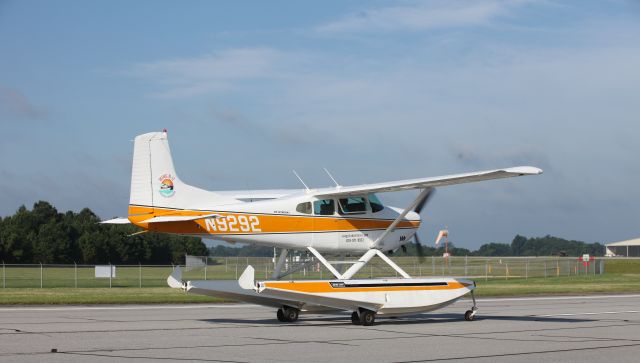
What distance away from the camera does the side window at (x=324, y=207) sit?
2241 centimetres

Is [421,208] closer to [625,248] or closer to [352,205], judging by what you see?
[352,205]

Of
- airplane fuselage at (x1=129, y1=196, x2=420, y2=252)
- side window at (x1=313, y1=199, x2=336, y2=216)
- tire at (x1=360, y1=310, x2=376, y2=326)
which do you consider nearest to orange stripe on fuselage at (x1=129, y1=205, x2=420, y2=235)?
airplane fuselage at (x1=129, y1=196, x2=420, y2=252)

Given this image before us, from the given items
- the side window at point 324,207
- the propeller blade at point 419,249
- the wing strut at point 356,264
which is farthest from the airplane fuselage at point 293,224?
the propeller blade at point 419,249

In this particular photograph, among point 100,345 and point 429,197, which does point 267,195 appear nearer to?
point 429,197

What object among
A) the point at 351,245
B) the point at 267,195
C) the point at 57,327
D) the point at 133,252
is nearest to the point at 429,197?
the point at 351,245

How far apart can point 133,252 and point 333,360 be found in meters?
69.6

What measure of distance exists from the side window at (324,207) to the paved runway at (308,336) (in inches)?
106

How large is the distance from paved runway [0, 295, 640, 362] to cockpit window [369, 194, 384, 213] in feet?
9.57

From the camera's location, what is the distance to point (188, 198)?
845 inches

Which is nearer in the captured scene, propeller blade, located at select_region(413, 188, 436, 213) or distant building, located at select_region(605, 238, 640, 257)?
propeller blade, located at select_region(413, 188, 436, 213)

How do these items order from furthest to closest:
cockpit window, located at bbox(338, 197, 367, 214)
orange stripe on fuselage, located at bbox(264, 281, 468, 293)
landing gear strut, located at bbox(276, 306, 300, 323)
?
cockpit window, located at bbox(338, 197, 367, 214) < landing gear strut, located at bbox(276, 306, 300, 323) < orange stripe on fuselage, located at bbox(264, 281, 468, 293)

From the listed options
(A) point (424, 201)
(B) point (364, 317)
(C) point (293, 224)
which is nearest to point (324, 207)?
(C) point (293, 224)

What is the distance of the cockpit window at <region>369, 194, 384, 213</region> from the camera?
2328 centimetres

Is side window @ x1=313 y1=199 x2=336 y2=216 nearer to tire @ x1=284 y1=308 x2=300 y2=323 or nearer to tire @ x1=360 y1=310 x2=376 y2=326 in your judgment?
tire @ x1=284 y1=308 x2=300 y2=323
